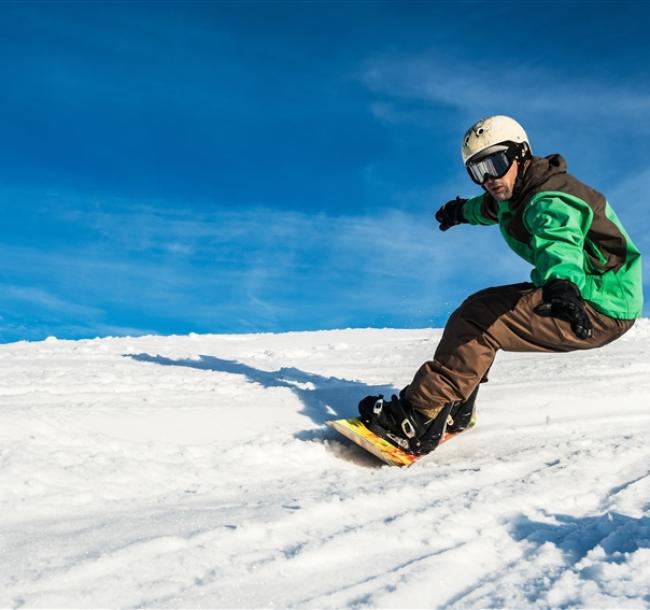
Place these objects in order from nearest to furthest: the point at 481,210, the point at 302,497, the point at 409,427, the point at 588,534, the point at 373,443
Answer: the point at 588,534
the point at 302,497
the point at 373,443
the point at 409,427
the point at 481,210

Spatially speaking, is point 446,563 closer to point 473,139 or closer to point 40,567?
point 40,567

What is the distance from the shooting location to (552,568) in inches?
87.3

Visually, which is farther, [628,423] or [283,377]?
[283,377]

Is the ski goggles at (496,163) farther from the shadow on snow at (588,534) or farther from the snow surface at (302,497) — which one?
the shadow on snow at (588,534)

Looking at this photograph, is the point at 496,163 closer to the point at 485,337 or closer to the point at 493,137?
the point at 493,137

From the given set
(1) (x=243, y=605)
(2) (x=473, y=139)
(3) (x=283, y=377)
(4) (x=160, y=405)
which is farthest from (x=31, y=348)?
(1) (x=243, y=605)

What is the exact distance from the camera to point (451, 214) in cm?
530

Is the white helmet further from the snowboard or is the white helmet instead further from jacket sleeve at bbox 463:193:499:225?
Result: the snowboard

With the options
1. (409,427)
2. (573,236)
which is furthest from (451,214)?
(409,427)

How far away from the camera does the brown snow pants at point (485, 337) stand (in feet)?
12.8

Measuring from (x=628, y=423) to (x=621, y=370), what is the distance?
4.88 ft

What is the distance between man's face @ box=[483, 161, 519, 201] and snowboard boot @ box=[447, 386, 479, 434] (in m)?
1.22

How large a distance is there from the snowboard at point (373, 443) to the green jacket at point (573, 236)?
3.98 ft

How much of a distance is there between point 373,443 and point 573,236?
1.56m
